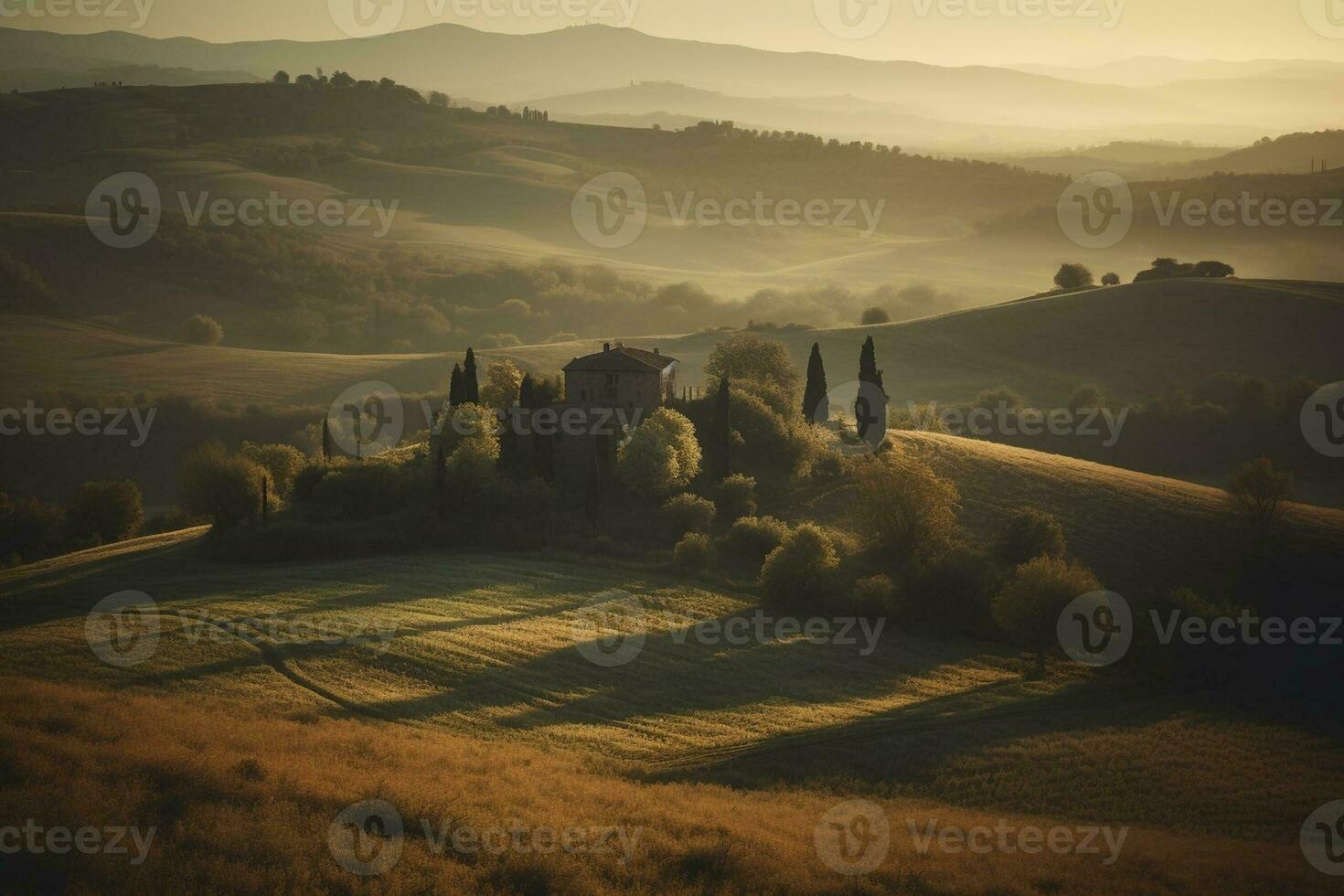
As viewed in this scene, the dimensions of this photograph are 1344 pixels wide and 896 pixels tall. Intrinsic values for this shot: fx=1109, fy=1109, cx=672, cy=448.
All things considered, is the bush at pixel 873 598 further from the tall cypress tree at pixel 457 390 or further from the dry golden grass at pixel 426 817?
the tall cypress tree at pixel 457 390

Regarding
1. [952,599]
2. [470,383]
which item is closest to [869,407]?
[952,599]

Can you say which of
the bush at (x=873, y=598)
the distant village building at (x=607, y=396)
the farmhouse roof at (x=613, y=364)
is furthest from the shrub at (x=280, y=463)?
the bush at (x=873, y=598)

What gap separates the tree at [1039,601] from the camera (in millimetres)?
45188

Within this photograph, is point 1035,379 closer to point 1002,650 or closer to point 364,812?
point 1002,650

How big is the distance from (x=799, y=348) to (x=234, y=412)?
5860 cm

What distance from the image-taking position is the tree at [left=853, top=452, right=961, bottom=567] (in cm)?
5544

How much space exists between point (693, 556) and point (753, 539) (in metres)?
4.04

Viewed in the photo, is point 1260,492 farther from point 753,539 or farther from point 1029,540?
point 753,539

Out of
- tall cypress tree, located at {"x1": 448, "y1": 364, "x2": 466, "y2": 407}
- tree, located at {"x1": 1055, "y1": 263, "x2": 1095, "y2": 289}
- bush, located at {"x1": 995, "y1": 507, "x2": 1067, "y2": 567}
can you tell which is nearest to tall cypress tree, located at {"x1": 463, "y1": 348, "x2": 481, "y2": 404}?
tall cypress tree, located at {"x1": 448, "y1": 364, "x2": 466, "y2": 407}

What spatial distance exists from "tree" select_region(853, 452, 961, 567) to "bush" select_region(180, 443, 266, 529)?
33.9 metres

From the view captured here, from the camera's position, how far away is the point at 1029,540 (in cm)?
5569

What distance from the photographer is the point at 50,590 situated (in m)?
47.6

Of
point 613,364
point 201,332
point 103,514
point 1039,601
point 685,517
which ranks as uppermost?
point 201,332

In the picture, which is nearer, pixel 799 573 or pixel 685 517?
pixel 799 573
